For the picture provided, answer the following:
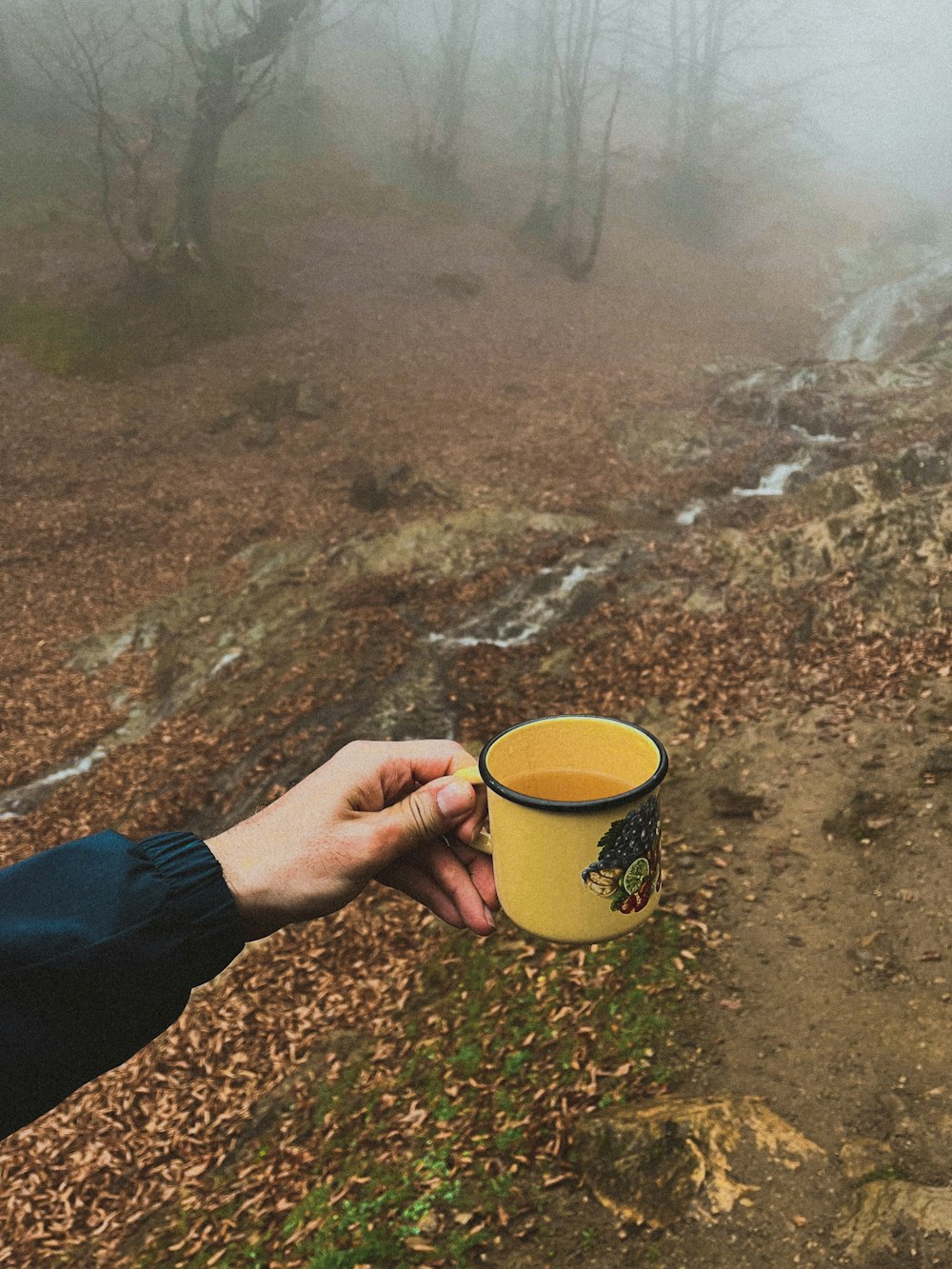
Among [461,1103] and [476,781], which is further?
[461,1103]

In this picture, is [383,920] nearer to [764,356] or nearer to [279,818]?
[279,818]

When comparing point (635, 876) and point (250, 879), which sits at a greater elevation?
point (635, 876)

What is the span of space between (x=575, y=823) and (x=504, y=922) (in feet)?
11.9

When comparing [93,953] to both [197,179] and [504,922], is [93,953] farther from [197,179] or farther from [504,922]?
[197,179]

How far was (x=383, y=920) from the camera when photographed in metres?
5.96

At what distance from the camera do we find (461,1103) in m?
4.04

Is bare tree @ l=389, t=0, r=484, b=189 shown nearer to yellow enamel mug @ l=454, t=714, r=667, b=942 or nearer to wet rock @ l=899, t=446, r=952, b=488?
wet rock @ l=899, t=446, r=952, b=488

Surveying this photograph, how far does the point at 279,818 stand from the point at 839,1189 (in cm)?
256

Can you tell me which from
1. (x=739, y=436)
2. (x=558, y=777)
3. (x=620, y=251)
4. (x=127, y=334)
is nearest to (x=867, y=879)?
(x=558, y=777)

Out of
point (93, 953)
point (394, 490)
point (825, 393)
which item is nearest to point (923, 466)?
point (825, 393)

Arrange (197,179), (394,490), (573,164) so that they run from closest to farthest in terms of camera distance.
Answer: 1. (394,490)
2. (197,179)
3. (573,164)

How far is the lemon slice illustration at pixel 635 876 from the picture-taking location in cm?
205

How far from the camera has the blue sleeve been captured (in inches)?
67.5

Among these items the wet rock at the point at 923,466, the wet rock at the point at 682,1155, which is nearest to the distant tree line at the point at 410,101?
the wet rock at the point at 923,466
